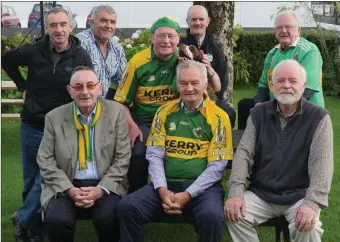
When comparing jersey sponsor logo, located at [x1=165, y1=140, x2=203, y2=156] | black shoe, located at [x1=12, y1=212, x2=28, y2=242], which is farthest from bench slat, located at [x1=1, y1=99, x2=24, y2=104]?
jersey sponsor logo, located at [x1=165, y1=140, x2=203, y2=156]

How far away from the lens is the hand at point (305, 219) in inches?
147

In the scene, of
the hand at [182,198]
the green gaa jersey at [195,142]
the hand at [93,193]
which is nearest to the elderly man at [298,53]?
the green gaa jersey at [195,142]

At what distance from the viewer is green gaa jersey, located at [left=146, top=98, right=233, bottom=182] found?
165 inches

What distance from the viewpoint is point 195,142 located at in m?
4.22

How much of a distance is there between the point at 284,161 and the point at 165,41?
1.38m

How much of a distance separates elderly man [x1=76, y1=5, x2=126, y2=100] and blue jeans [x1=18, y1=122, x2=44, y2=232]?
28.5 inches

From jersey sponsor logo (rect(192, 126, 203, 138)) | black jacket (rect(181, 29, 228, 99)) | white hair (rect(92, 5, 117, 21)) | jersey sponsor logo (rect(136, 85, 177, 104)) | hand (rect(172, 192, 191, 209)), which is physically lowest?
hand (rect(172, 192, 191, 209))

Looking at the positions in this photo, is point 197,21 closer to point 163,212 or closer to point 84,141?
point 84,141

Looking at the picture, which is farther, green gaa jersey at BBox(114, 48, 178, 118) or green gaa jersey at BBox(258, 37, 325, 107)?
green gaa jersey at BBox(258, 37, 325, 107)

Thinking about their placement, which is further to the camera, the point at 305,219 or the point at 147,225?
the point at 147,225

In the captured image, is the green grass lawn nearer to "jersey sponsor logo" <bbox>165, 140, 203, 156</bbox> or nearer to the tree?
"jersey sponsor logo" <bbox>165, 140, 203, 156</bbox>

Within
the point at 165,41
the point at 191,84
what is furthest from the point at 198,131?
the point at 165,41

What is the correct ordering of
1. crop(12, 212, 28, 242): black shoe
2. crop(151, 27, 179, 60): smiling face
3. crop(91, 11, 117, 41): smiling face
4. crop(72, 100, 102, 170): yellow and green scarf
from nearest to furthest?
1. crop(72, 100, 102, 170): yellow and green scarf
2. crop(151, 27, 179, 60): smiling face
3. crop(12, 212, 28, 242): black shoe
4. crop(91, 11, 117, 41): smiling face

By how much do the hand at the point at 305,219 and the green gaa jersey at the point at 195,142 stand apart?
2.24 feet
